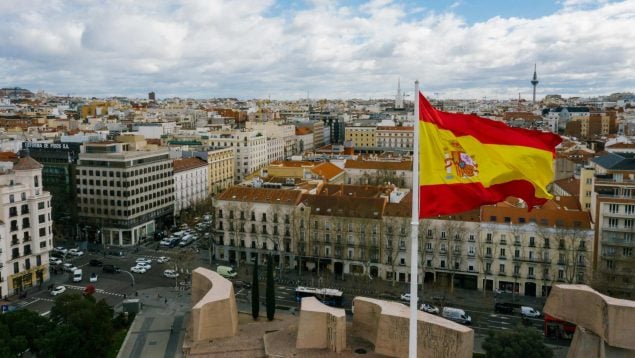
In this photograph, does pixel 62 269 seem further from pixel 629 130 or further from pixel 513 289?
pixel 629 130

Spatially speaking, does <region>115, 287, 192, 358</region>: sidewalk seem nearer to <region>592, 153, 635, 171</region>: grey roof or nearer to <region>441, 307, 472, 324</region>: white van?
<region>441, 307, 472, 324</region>: white van

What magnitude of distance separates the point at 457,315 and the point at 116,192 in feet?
170

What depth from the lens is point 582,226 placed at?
198ft

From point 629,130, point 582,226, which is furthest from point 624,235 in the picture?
point 629,130

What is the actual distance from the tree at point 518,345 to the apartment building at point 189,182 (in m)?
67.8

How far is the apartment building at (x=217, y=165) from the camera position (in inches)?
4392

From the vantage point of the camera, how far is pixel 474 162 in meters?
18.9

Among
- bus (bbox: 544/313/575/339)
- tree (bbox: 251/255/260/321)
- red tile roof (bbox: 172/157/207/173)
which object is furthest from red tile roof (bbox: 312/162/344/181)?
bus (bbox: 544/313/575/339)

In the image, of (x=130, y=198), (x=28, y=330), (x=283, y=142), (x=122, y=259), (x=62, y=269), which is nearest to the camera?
(x=28, y=330)

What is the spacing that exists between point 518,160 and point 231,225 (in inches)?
2308

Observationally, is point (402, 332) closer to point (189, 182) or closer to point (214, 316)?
point (214, 316)

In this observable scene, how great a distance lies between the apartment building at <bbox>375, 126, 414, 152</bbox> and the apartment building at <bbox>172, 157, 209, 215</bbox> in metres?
75.4

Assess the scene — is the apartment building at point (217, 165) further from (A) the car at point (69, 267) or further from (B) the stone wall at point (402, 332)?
(B) the stone wall at point (402, 332)

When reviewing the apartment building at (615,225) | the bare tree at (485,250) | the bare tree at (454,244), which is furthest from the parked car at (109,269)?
the apartment building at (615,225)
